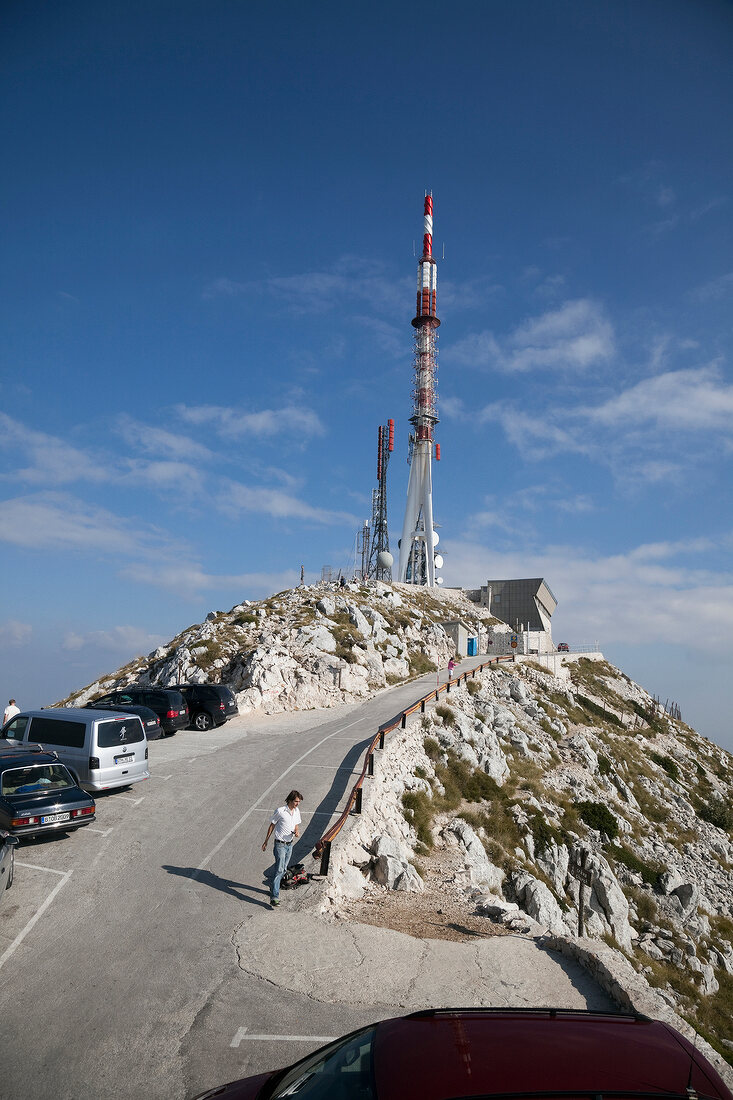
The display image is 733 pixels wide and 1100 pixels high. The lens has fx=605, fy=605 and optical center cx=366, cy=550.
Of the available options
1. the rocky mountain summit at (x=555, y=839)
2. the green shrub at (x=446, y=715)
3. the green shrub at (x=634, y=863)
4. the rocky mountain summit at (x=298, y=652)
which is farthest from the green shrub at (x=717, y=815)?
the green shrub at (x=446, y=715)

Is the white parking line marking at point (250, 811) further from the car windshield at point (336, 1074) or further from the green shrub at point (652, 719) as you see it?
the green shrub at point (652, 719)

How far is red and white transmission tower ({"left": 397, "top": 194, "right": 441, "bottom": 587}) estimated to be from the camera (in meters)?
68.4

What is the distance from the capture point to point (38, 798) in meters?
11.7

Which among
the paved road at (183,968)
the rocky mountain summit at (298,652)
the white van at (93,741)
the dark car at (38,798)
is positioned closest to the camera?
the paved road at (183,968)

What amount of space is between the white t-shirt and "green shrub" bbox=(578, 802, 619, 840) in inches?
836

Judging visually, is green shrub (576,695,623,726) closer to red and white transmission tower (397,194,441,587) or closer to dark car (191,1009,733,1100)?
red and white transmission tower (397,194,441,587)

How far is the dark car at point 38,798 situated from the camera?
36.9ft

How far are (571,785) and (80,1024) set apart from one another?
26.9m

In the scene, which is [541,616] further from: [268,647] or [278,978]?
[278,978]

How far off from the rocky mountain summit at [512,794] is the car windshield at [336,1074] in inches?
258

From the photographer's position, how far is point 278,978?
7887 millimetres

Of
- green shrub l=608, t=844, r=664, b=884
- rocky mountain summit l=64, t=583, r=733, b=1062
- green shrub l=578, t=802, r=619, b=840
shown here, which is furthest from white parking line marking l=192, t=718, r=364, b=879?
green shrub l=608, t=844, r=664, b=884

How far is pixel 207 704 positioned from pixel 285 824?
1675cm

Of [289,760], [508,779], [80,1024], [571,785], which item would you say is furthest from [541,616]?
[80,1024]
